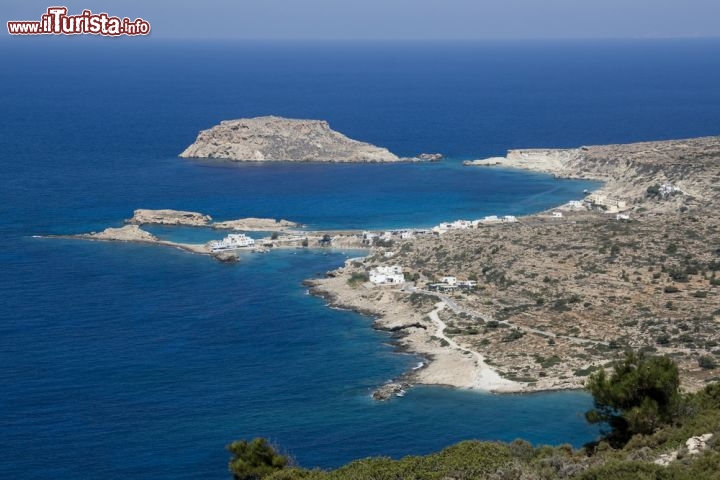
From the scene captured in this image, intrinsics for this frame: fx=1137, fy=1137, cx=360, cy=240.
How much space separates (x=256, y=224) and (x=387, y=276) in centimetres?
2128

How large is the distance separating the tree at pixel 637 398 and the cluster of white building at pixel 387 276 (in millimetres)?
38278

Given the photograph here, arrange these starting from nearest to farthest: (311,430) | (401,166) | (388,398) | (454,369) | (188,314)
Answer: (311,430) < (388,398) < (454,369) < (188,314) < (401,166)

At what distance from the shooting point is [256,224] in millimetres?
90750

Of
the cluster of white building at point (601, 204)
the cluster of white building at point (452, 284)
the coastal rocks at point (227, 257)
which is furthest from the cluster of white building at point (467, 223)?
the coastal rocks at point (227, 257)

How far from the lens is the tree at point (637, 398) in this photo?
32.0m

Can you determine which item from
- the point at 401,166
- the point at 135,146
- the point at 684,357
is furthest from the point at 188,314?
the point at 135,146

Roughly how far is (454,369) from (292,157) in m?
75.9

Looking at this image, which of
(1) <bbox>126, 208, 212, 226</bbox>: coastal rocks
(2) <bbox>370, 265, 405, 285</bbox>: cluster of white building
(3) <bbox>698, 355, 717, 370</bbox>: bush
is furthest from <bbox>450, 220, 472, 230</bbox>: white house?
(3) <bbox>698, 355, 717, 370</bbox>: bush

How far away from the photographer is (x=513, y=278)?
69688 mm

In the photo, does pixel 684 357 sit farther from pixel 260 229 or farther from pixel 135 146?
pixel 135 146

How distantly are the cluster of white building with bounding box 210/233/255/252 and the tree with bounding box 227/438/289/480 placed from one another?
49.0m

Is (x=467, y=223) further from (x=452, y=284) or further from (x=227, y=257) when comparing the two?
(x=227, y=257)

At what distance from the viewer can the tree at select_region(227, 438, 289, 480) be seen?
34000mm

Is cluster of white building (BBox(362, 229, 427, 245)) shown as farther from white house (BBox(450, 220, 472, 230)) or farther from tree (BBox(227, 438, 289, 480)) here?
tree (BBox(227, 438, 289, 480))
